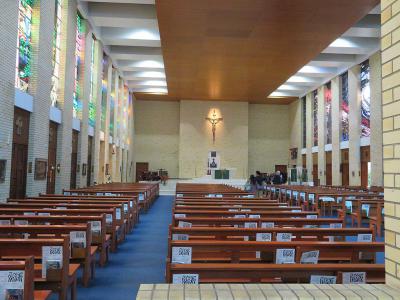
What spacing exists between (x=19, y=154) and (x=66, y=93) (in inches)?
132

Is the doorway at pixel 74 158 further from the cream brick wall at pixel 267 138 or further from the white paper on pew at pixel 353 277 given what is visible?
the cream brick wall at pixel 267 138

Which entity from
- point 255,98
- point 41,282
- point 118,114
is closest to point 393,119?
point 41,282

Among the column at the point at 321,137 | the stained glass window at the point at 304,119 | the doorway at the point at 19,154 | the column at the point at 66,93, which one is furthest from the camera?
the stained glass window at the point at 304,119

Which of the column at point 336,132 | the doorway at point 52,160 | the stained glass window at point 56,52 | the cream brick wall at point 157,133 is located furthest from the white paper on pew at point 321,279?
the cream brick wall at point 157,133

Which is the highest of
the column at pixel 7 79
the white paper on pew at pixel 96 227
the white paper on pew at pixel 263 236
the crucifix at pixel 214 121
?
the crucifix at pixel 214 121

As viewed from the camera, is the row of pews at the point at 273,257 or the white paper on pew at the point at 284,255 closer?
the row of pews at the point at 273,257

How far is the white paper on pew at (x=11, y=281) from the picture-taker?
202 centimetres

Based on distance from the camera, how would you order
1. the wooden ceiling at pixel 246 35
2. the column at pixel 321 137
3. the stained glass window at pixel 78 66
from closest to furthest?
the wooden ceiling at pixel 246 35, the stained glass window at pixel 78 66, the column at pixel 321 137

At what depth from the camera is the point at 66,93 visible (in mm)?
11141

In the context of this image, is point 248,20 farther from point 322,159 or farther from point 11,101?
point 322,159

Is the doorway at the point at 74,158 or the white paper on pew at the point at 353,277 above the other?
the doorway at the point at 74,158

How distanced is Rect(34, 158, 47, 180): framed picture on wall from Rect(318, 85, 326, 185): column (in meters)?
16.0

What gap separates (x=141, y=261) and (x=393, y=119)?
3951 mm

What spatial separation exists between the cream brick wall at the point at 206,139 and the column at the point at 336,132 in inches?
255
